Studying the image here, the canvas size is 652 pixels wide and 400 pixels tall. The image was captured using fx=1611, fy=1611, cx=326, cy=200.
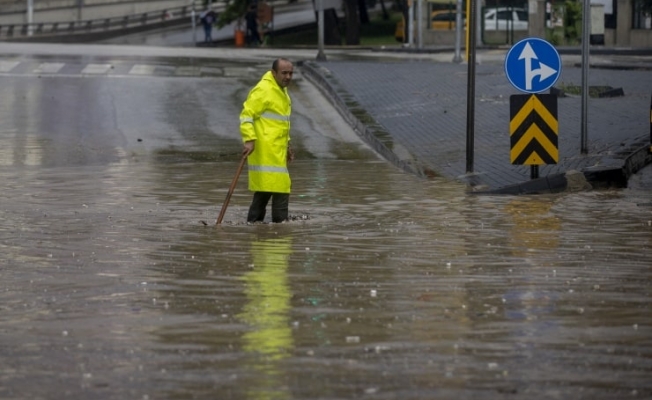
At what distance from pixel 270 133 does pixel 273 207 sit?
26.3 inches

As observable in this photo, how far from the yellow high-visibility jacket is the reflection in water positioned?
1491 millimetres

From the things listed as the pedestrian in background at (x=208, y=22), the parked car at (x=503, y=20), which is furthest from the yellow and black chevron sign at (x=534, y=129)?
the pedestrian in background at (x=208, y=22)

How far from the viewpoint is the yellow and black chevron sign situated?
17.1m

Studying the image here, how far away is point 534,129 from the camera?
56.3 ft

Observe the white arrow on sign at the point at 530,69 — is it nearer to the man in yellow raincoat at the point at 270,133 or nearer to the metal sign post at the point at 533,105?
the metal sign post at the point at 533,105

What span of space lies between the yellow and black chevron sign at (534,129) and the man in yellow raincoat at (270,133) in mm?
3827

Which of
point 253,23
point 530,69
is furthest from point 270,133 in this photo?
point 253,23

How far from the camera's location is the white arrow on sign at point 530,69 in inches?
671

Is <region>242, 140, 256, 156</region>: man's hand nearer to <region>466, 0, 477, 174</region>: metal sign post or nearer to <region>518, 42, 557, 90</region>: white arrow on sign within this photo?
<region>518, 42, 557, 90</region>: white arrow on sign

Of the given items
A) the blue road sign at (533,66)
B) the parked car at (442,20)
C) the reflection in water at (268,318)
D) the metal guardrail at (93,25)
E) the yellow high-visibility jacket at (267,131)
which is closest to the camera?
the reflection in water at (268,318)

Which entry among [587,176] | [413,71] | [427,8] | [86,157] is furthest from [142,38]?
[587,176]

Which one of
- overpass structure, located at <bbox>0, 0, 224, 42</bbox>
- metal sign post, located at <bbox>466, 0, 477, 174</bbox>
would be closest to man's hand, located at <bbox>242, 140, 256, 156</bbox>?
metal sign post, located at <bbox>466, 0, 477, 174</bbox>

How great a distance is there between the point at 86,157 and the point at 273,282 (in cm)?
1093

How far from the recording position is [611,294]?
988cm
